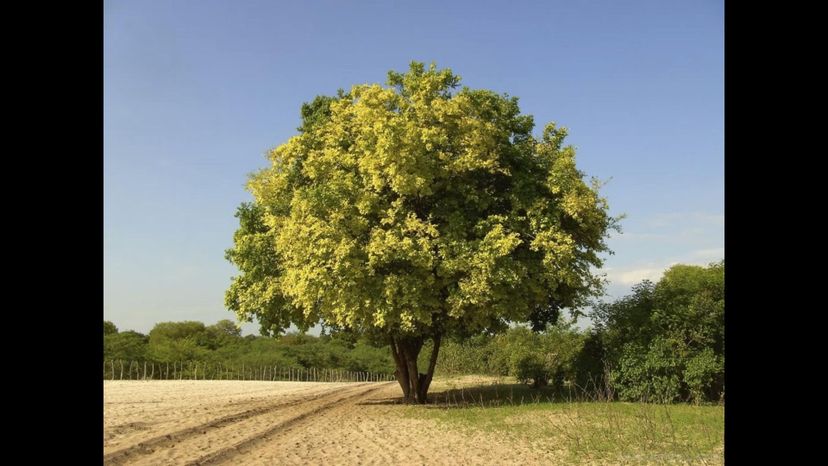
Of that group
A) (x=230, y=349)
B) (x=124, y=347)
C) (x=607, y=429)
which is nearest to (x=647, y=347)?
(x=607, y=429)

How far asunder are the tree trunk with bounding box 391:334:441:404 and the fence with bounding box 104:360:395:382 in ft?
143

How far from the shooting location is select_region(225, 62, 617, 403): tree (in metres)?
21.0

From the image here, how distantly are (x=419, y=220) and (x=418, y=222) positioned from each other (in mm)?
A: 205

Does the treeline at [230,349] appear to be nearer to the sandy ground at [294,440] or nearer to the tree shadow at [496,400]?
the tree shadow at [496,400]

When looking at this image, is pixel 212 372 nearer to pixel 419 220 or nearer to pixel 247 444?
pixel 419 220

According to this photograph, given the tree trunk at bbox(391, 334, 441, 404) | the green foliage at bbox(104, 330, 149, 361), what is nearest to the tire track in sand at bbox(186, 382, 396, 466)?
the tree trunk at bbox(391, 334, 441, 404)

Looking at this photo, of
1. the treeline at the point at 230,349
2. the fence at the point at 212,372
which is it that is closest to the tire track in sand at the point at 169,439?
the fence at the point at 212,372

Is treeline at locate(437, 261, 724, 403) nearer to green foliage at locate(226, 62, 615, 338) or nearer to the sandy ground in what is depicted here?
green foliage at locate(226, 62, 615, 338)

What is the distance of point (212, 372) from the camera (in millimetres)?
73375

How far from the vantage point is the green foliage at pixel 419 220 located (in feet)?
68.8
